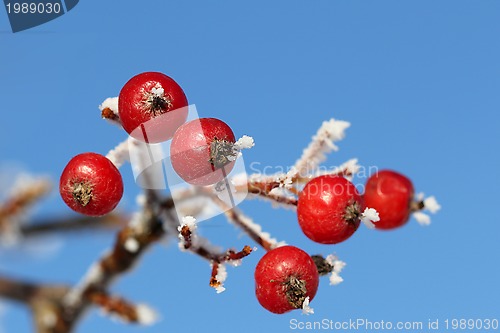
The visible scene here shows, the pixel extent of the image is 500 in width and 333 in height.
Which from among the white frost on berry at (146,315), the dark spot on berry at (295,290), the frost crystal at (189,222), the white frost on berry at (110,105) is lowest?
the dark spot on berry at (295,290)

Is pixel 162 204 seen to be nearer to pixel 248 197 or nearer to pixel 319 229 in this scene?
pixel 248 197

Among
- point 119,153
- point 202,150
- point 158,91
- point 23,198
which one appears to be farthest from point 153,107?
point 23,198

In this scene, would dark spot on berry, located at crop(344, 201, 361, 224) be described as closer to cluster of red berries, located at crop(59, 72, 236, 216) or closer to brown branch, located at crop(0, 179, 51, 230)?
cluster of red berries, located at crop(59, 72, 236, 216)

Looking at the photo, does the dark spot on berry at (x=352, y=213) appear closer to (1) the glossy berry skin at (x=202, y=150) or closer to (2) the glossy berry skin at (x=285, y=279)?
(2) the glossy berry skin at (x=285, y=279)

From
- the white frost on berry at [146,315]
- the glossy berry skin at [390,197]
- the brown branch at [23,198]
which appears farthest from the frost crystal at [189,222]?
the brown branch at [23,198]

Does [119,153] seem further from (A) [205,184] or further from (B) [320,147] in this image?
(B) [320,147]

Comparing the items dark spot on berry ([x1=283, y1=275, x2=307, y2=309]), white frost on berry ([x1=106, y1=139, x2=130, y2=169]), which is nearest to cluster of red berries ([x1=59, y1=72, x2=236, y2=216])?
white frost on berry ([x1=106, y1=139, x2=130, y2=169])

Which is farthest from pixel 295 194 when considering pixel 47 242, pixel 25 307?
pixel 47 242
